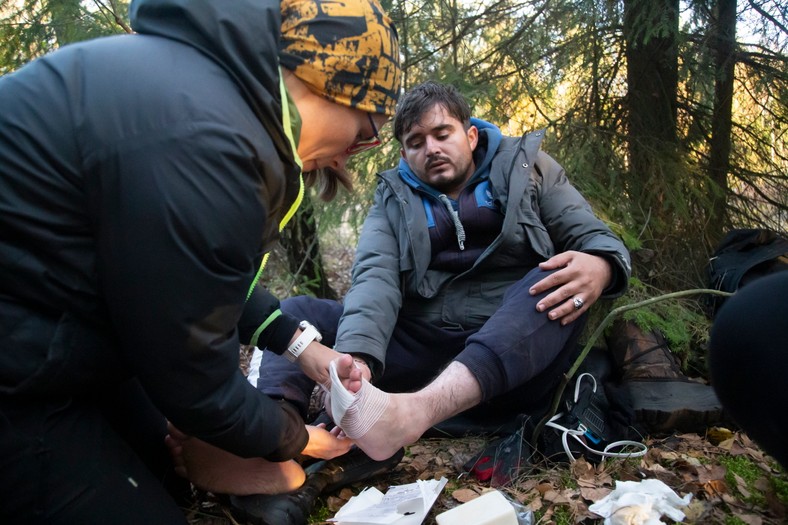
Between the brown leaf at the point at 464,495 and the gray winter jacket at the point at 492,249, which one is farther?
the gray winter jacket at the point at 492,249

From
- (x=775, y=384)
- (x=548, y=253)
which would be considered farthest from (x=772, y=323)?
(x=548, y=253)

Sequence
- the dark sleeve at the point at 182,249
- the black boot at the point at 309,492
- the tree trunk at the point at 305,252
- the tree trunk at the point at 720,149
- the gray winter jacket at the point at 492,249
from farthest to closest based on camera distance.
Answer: the tree trunk at the point at 305,252, the tree trunk at the point at 720,149, the gray winter jacket at the point at 492,249, the black boot at the point at 309,492, the dark sleeve at the point at 182,249

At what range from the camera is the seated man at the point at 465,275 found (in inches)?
96.0

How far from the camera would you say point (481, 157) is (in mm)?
3297

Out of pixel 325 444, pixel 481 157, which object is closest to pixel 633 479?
pixel 325 444

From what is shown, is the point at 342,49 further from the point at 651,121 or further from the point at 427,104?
the point at 651,121

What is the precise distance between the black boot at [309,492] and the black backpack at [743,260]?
2174 mm

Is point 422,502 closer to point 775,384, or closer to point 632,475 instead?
point 632,475

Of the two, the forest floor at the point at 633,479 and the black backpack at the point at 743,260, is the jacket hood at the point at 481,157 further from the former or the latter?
A: the black backpack at the point at 743,260

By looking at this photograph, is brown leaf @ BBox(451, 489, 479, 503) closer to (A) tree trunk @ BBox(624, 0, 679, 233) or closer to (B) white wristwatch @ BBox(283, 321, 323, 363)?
(B) white wristwatch @ BBox(283, 321, 323, 363)

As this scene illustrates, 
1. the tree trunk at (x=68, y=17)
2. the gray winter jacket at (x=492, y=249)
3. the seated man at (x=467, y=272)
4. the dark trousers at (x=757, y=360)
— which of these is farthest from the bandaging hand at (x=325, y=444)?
the tree trunk at (x=68, y=17)

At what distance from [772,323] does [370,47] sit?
3.87ft

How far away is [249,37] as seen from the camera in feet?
4.47

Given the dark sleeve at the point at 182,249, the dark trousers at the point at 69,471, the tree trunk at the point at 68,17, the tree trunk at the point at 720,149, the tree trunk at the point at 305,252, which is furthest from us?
the tree trunk at the point at 305,252
